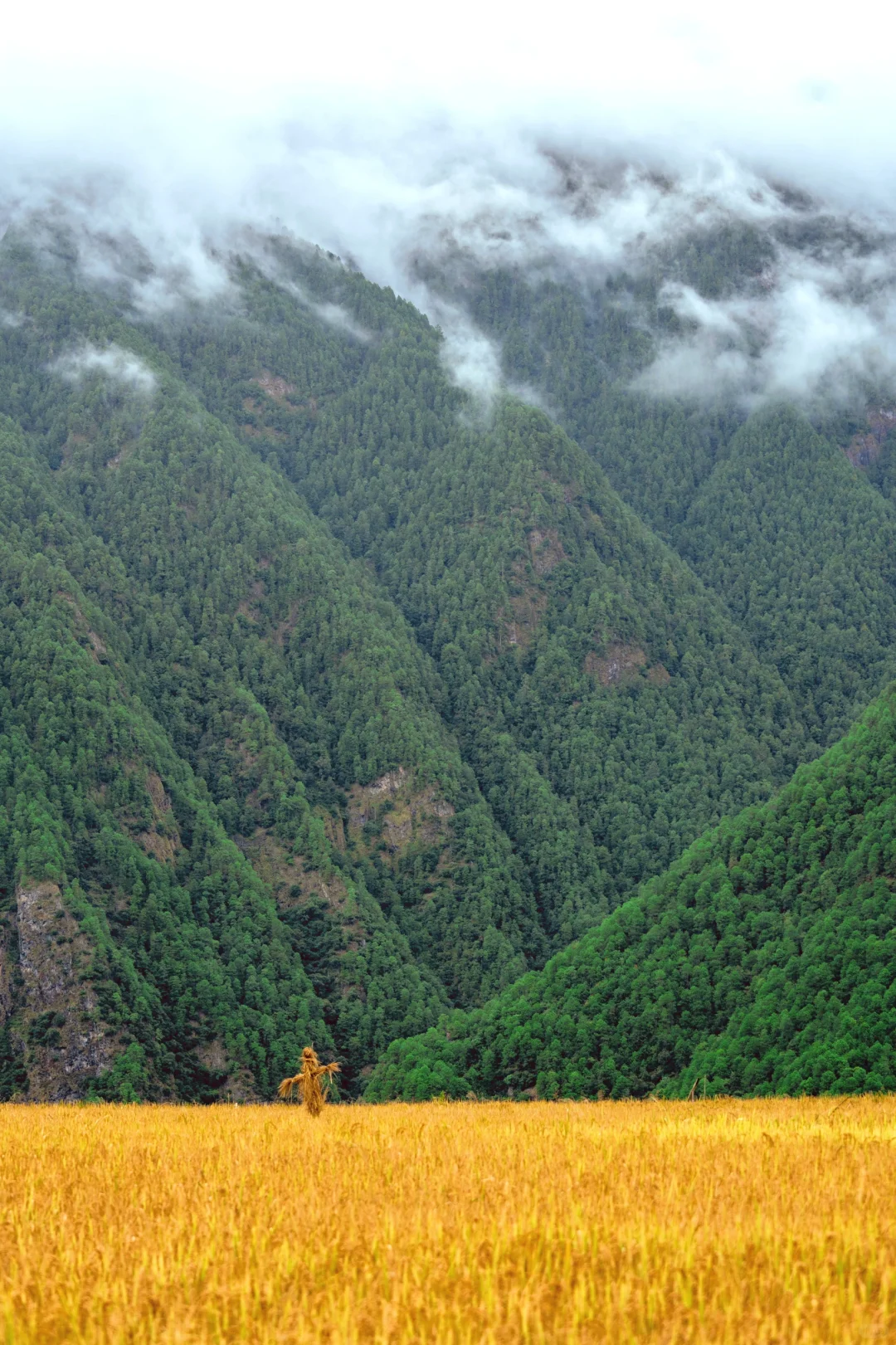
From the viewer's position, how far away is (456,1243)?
10.6m

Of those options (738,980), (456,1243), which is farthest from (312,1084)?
(738,980)

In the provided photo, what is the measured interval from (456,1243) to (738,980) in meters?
107

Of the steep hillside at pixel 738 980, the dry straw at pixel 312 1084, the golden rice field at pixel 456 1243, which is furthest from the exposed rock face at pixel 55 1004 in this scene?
the golden rice field at pixel 456 1243

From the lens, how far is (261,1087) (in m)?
178

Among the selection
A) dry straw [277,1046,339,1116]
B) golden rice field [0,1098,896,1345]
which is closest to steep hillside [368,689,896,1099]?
dry straw [277,1046,339,1116]

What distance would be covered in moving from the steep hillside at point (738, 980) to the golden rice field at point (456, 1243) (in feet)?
217

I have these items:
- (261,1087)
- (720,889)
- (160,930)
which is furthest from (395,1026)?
(720,889)

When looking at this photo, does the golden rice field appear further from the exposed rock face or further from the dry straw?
the exposed rock face

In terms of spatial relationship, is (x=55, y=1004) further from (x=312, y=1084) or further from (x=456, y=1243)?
(x=456, y=1243)

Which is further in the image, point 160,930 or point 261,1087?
point 160,930

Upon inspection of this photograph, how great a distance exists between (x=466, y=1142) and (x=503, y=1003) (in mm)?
123034

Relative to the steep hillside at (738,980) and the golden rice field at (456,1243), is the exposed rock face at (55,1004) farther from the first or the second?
the golden rice field at (456,1243)

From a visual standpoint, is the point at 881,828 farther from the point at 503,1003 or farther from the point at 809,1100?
the point at 809,1100

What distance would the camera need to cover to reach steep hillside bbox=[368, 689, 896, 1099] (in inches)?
3580
